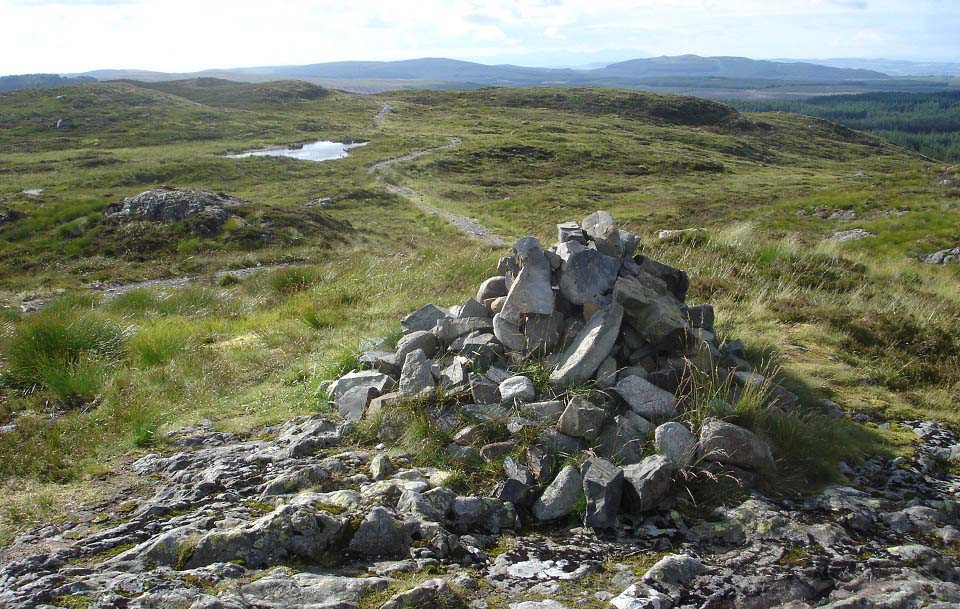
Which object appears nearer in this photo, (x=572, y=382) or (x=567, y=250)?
(x=572, y=382)

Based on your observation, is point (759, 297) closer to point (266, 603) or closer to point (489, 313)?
point (489, 313)

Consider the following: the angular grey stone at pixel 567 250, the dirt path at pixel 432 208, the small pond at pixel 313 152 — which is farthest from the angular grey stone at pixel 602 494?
the small pond at pixel 313 152

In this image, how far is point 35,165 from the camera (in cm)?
6050

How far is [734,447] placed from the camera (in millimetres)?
5598

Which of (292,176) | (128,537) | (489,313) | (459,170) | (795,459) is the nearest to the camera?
(128,537)

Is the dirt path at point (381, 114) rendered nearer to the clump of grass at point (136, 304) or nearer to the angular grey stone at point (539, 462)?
the clump of grass at point (136, 304)

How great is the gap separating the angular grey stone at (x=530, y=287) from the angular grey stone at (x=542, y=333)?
12cm

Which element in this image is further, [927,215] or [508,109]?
[508,109]

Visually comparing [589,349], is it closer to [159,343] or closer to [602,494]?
[602,494]

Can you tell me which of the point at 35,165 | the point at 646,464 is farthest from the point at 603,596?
the point at 35,165

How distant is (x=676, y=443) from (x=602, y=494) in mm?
1065

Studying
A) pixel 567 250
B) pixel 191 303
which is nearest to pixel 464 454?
pixel 567 250

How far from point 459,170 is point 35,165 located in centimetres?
4334

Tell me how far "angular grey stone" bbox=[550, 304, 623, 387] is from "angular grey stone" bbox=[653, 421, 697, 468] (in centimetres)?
112
